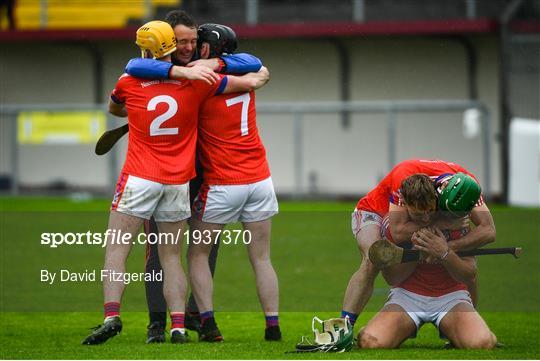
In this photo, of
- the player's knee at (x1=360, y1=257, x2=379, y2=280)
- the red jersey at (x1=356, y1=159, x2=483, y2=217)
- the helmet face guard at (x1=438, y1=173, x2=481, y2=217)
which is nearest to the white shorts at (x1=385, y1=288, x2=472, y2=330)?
the player's knee at (x1=360, y1=257, x2=379, y2=280)

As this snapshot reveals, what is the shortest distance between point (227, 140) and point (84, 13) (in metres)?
16.3

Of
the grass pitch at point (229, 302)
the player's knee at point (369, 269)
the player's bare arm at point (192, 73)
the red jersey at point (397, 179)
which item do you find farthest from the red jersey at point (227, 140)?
the player's knee at point (369, 269)

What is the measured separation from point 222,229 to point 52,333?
1.38m

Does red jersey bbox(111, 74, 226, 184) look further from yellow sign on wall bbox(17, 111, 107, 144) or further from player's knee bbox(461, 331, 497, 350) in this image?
yellow sign on wall bbox(17, 111, 107, 144)

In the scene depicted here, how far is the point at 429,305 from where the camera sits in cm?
748

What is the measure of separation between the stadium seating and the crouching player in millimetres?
15697

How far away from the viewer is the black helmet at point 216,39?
763cm

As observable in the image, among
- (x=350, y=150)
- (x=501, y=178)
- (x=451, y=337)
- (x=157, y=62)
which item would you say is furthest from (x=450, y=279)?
(x=350, y=150)

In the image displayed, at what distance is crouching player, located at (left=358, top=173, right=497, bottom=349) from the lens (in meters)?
7.01

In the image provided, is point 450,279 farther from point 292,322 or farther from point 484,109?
point 484,109

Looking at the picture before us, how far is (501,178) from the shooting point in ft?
64.5

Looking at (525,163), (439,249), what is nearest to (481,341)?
(439,249)

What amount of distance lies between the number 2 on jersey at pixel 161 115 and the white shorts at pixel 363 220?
4.10 ft

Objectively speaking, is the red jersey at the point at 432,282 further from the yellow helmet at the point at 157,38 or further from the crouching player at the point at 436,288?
the yellow helmet at the point at 157,38
